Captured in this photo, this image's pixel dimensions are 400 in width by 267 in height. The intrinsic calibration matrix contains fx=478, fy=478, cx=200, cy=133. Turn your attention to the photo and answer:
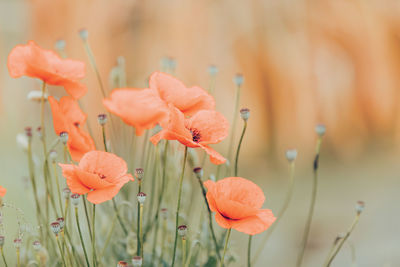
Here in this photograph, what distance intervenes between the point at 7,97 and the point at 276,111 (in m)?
0.89

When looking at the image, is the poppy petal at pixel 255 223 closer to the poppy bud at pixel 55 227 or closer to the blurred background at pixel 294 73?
the poppy bud at pixel 55 227

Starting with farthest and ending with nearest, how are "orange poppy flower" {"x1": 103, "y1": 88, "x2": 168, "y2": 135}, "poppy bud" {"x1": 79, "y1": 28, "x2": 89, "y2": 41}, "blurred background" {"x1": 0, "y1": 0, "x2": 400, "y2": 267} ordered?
"blurred background" {"x1": 0, "y1": 0, "x2": 400, "y2": 267} < "poppy bud" {"x1": 79, "y1": 28, "x2": 89, "y2": 41} < "orange poppy flower" {"x1": 103, "y1": 88, "x2": 168, "y2": 135}

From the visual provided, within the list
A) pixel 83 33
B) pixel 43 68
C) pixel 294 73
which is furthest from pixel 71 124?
pixel 294 73

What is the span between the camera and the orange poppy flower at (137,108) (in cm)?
33

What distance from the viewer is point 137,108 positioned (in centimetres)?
33

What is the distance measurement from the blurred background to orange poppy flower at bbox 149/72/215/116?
89cm

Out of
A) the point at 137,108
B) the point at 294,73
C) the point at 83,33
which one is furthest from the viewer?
the point at 294,73

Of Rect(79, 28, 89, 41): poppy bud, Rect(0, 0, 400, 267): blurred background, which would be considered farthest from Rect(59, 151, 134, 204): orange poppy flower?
Rect(0, 0, 400, 267): blurred background

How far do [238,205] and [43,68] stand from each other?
0.65ft

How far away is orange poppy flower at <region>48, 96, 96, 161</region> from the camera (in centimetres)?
39

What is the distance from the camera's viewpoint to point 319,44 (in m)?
1.39

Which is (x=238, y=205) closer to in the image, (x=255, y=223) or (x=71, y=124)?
(x=255, y=223)

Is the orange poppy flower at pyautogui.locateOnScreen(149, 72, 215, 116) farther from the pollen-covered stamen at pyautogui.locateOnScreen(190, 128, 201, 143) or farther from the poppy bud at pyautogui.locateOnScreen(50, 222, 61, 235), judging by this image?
the poppy bud at pyautogui.locateOnScreen(50, 222, 61, 235)

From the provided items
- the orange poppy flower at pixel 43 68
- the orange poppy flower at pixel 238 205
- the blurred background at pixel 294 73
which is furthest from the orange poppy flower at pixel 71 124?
the blurred background at pixel 294 73
